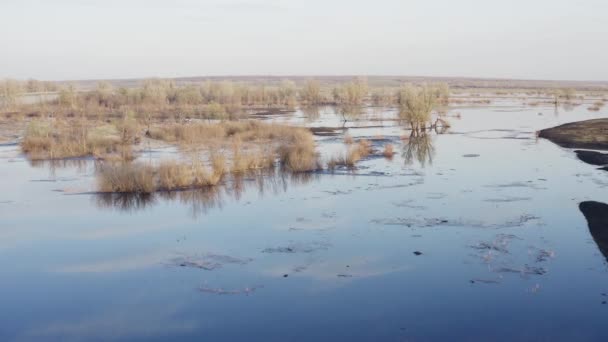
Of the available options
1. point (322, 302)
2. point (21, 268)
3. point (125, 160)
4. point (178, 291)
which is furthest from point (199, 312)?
point (125, 160)

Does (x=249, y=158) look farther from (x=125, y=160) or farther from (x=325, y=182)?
(x=125, y=160)

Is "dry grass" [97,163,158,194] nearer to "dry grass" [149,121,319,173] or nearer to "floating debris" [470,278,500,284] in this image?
"dry grass" [149,121,319,173]

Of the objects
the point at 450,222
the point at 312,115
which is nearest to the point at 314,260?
the point at 450,222

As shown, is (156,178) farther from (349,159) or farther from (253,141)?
(253,141)

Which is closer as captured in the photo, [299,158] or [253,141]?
[299,158]

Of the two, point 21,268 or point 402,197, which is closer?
point 21,268

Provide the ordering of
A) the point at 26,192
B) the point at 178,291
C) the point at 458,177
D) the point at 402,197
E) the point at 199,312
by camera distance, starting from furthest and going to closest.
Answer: the point at 458,177, the point at 26,192, the point at 402,197, the point at 178,291, the point at 199,312
